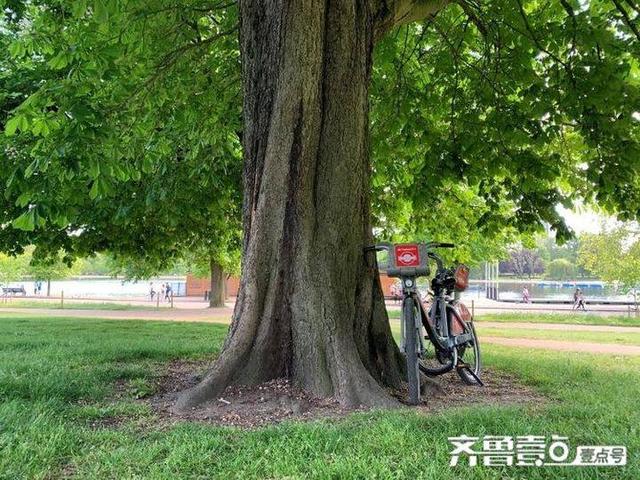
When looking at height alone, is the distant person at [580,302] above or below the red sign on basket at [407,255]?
below

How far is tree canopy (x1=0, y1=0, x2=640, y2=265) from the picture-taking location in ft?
15.9

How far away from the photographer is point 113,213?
11250mm

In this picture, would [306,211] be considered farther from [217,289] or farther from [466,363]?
[217,289]

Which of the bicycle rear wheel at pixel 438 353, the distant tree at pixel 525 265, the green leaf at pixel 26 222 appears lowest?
the bicycle rear wheel at pixel 438 353

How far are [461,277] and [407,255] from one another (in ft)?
5.29

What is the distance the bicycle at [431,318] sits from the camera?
4482 mm

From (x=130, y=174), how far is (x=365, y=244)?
2.29 metres

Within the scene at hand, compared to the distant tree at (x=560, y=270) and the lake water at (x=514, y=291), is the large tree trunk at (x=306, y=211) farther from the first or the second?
the distant tree at (x=560, y=270)

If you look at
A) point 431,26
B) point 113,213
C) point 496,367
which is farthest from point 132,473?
point 113,213

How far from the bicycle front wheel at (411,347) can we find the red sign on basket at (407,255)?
310mm

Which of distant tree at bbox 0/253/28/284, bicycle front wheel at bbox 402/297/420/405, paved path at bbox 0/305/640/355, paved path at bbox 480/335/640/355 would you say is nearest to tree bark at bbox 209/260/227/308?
paved path at bbox 0/305/640/355

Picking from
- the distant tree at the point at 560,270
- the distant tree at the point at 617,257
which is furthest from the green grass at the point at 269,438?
the distant tree at the point at 560,270

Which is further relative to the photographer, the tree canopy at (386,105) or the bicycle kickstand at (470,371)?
the bicycle kickstand at (470,371)

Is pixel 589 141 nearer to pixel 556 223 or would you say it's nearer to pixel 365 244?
pixel 556 223
